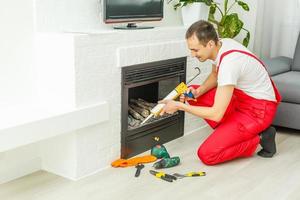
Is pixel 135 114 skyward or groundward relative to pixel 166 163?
skyward

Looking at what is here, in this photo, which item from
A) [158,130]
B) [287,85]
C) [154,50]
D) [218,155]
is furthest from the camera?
[287,85]

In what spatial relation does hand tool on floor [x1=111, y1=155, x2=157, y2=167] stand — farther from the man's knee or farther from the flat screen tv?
the flat screen tv

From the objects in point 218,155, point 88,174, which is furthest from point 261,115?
point 88,174

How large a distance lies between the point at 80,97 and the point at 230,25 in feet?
6.28

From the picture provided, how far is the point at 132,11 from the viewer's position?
10.6ft

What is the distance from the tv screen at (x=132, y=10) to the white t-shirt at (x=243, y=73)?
65cm

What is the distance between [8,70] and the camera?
2633mm

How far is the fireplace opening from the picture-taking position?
311 centimetres

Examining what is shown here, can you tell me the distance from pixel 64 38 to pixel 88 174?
34.6 inches

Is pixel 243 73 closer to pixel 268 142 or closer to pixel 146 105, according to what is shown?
pixel 268 142

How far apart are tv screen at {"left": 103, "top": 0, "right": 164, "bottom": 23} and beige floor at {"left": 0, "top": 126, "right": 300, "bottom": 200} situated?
1.05 metres

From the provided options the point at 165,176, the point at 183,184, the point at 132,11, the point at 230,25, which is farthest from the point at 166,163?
the point at 230,25

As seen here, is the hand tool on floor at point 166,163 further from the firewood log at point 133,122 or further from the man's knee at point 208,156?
→ the firewood log at point 133,122

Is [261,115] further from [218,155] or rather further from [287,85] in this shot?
[287,85]
